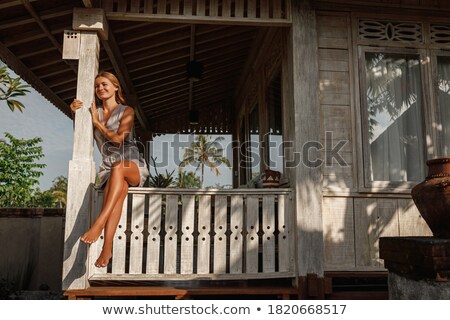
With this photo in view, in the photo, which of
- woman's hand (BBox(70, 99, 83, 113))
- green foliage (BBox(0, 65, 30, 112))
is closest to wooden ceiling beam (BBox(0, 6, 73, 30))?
woman's hand (BBox(70, 99, 83, 113))

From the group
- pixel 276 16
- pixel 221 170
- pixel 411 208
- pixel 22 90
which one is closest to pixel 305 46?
pixel 276 16

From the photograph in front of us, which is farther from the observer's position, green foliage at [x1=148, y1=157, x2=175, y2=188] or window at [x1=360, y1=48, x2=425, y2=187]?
green foliage at [x1=148, y1=157, x2=175, y2=188]

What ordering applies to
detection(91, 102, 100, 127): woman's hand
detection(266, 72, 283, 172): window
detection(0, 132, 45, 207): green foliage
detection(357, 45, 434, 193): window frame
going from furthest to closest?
detection(0, 132, 45, 207): green foliage < detection(266, 72, 283, 172): window < detection(357, 45, 434, 193): window frame < detection(91, 102, 100, 127): woman's hand

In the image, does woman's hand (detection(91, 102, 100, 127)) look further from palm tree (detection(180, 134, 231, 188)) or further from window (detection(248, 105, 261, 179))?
palm tree (detection(180, 134, 231, 188))

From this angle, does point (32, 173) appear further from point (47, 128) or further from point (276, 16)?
point (47, 128)

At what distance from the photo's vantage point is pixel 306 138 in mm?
3826

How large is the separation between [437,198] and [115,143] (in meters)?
2.53

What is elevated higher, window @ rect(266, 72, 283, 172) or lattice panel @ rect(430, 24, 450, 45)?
lattice panel @ rect(430, 24, 450, 45)

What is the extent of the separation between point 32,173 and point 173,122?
814 inches

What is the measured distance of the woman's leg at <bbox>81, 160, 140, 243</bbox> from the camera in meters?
2.98

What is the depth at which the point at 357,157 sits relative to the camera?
3912mm

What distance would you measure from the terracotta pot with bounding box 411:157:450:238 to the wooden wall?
4.00ft

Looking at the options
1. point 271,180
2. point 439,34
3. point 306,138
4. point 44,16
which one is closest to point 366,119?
point 306,138

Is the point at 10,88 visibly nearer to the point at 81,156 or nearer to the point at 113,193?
the point at 81,156
